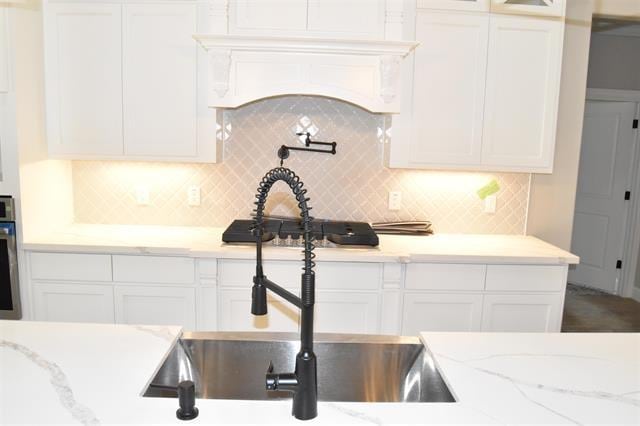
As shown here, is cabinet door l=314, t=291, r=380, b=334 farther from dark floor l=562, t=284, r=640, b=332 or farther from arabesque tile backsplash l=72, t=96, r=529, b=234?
dark floor l=562, t=284, r=640, b=332

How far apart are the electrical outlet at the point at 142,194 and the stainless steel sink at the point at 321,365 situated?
1.82 meters

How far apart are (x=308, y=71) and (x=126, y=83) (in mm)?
1010

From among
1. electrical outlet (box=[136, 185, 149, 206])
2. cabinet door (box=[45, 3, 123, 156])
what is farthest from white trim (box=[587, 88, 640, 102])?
cabinet door (box=[45, 3, 123, 156])

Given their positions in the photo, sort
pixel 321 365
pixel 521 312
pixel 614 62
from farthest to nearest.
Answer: pixel 614 62 → pixel 521 312 → pixel 321 365

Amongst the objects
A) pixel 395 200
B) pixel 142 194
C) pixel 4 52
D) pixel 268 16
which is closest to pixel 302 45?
pixel 268 16

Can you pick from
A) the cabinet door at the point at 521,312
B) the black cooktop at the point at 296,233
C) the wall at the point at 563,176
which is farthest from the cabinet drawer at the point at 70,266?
the wall at the point at 563,176

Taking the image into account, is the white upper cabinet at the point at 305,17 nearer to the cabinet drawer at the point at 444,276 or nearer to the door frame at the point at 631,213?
the cabinet drawer at the point at 444,276

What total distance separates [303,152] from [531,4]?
4.95 ft

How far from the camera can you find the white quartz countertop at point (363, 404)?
1011mm

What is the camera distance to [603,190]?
16.3 feet

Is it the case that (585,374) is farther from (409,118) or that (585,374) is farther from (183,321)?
(183,321)

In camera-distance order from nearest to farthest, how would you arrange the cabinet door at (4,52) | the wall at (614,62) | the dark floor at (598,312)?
1. the cabinet door at (4,52)
2. the dark floor at (598,312)
3. the wall at (614,62)

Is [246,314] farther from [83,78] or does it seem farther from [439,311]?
[83,78]

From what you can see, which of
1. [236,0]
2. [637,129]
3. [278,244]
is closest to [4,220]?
[278,244]
